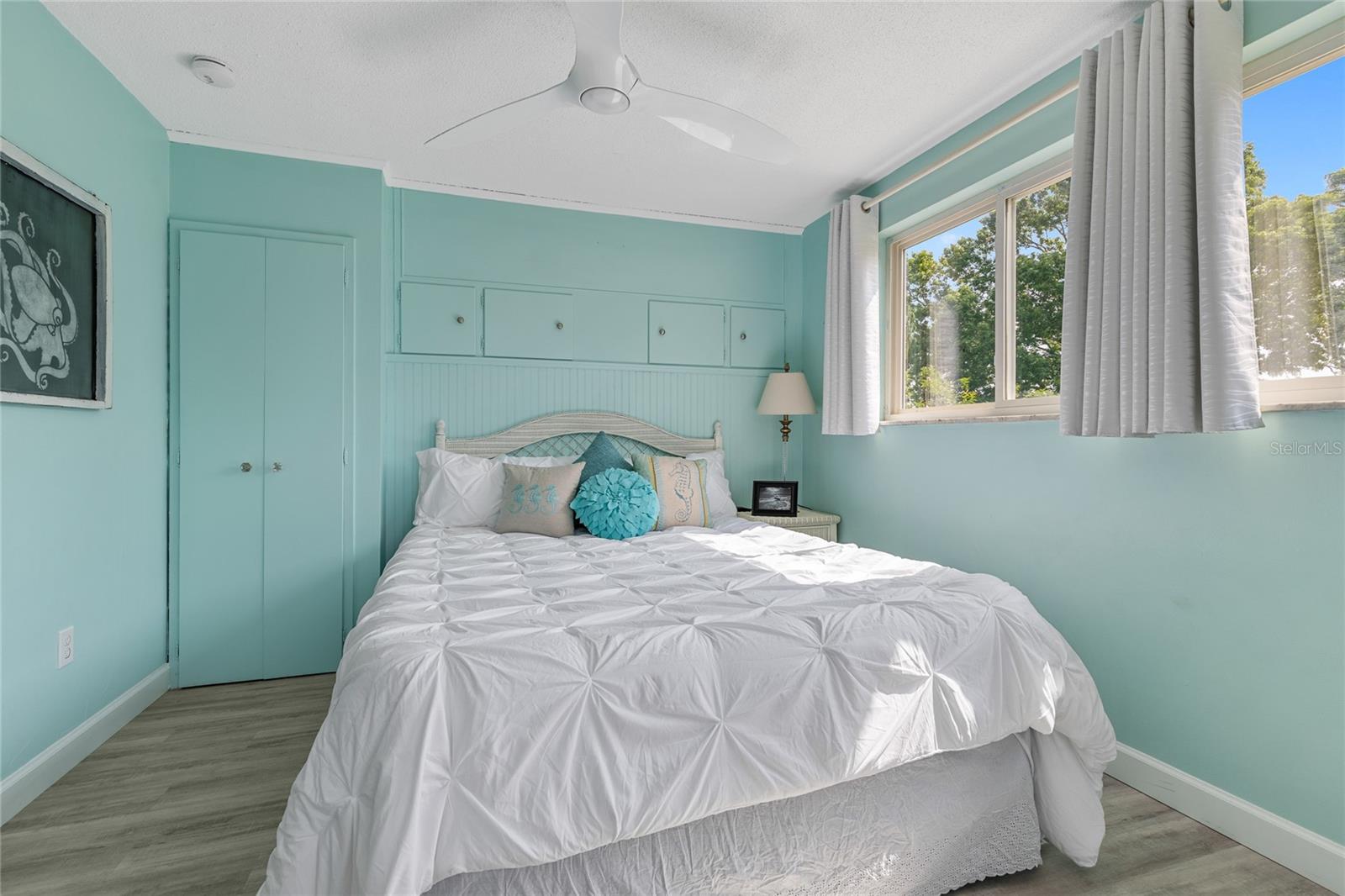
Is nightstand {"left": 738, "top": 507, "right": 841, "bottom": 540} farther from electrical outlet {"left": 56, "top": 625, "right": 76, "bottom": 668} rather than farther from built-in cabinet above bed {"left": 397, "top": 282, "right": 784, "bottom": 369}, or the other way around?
electrical outlet {"left": 56, "top": 625, "right": 76, "bottom": 668}

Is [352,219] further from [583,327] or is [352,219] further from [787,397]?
[787,397]

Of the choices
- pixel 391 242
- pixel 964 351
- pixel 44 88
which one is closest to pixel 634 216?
pixel 391 242

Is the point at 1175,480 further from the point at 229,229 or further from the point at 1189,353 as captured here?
the point at 229,229

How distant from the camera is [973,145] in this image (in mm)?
2697

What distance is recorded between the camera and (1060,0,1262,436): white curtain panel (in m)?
1.78

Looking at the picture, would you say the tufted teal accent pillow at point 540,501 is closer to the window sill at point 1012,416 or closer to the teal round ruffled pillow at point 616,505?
the teal round ruffled pillow at point 616,505

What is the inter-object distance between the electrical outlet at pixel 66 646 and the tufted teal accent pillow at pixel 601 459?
1.98 metres

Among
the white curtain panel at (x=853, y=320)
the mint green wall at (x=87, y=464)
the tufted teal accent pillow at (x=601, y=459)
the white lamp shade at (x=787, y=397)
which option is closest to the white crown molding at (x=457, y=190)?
the mint green wall at (x=87, y=464)

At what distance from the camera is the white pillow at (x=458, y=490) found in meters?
3.32

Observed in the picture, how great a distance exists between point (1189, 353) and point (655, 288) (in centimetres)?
278

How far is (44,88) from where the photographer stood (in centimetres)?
214

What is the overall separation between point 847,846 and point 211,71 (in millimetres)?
3325

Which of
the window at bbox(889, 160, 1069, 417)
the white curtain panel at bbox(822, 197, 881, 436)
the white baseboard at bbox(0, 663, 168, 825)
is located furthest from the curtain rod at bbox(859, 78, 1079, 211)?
the white baseboard at bbox(0, 663, 168, 825)

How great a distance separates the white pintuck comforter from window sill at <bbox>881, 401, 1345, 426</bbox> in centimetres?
86
